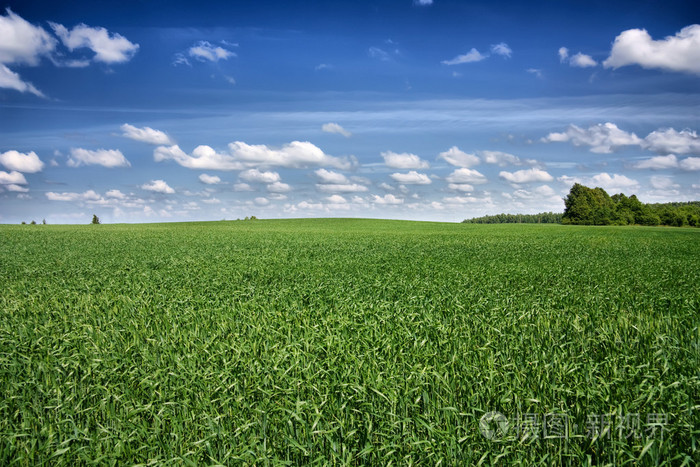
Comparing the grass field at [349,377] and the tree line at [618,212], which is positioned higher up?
the tree line at [618,212]

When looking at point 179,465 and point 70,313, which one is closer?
point 179,465

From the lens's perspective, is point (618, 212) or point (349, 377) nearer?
point (349, 377)

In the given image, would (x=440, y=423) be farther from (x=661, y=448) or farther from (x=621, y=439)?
(x=661, y=448)

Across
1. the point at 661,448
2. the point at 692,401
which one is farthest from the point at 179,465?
the point at 692,401

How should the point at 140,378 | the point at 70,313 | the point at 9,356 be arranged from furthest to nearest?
1. the point at 70,313
2. the point at 9,356
3. the point at 140,378

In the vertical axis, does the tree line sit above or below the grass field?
above

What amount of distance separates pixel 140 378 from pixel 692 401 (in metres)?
7.46

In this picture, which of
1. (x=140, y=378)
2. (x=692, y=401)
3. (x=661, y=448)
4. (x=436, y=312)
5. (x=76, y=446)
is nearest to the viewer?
(x=661, y=448)

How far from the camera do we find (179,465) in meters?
4.35

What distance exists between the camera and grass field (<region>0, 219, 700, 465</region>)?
4465 mm

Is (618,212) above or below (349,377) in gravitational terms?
above

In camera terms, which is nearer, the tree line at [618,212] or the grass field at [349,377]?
the grass field at [349,377]

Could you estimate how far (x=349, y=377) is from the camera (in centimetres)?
592

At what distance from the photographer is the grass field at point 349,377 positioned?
4465 millimetres
